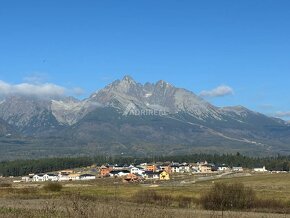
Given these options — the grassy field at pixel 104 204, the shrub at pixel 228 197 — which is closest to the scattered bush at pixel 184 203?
the grassy field at pixel 104 204

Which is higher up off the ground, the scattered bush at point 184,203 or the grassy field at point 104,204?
the grassy field at point 104,204

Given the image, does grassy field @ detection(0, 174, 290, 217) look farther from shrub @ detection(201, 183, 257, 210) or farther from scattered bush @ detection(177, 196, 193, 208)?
shrub @ detection(201, 183, 257, 210)

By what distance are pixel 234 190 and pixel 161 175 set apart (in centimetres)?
14825

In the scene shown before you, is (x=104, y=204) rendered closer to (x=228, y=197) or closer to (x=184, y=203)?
(x=228, y=197)

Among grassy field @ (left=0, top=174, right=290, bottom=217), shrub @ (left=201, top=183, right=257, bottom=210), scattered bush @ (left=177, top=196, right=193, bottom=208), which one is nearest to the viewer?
grassy field @ (left=0, top=174, right=290, bottom=217)

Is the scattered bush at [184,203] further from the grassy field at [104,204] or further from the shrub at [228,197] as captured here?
the shrub at [228,197]

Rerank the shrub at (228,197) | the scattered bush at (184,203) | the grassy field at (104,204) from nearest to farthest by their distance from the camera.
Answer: the grassy field at (104,204), the scattered bush at (184,203), the shrub at (228,197)

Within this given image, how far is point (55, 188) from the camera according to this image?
87188 mm

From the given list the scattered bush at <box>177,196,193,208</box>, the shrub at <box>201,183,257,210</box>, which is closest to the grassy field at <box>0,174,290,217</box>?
the scattered bush at <box>177,196,193,208</box>

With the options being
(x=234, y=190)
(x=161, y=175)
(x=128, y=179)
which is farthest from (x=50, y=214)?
(x=161, y=175)

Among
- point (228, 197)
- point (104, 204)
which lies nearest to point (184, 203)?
point (228, 197)

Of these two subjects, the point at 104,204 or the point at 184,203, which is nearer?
the point at 104,204

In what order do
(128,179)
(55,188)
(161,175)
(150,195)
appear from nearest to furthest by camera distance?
(150,195), (55,188), (128,179), (161,175)

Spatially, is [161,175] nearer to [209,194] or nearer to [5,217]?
[209,194]
